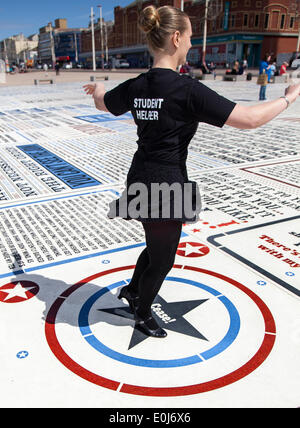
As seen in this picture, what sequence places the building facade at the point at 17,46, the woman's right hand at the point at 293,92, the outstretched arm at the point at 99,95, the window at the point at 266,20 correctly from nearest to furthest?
the woman's right hand at the point at 293,92
the outstretched arm at the point at 99,95
the window at the point at 266,20
the building facade at the point at 17,46

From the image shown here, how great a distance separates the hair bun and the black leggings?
961mm

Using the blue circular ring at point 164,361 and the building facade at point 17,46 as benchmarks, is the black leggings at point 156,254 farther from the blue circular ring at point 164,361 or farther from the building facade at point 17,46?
the building facade at point 17,46

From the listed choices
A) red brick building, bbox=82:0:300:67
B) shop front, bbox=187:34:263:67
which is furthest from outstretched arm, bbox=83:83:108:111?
shop front, bbox=187:34:263:67

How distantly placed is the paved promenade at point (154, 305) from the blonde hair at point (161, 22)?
173cm

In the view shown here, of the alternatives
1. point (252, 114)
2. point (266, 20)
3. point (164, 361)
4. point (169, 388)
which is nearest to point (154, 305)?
point (164, 361)

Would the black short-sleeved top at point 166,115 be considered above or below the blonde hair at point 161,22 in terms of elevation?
below

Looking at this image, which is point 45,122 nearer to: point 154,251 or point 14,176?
point 14,176

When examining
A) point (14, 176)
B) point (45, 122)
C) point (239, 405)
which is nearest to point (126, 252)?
point (239, 405)

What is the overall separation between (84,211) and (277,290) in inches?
95.2

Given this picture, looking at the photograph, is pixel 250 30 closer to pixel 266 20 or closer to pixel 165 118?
pixel 266 20

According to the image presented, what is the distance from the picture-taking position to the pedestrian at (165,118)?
1806 millimetres

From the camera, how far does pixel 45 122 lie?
10766 mm

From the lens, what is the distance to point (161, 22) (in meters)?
1.82
